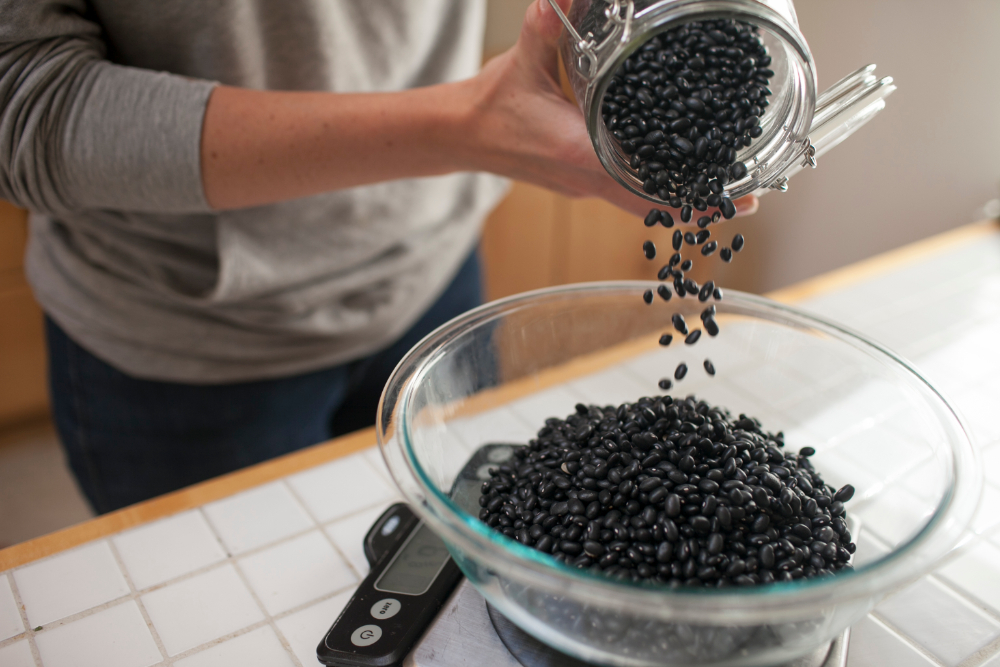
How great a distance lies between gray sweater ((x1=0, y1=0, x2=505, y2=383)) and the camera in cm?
79

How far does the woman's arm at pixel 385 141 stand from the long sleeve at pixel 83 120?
0.12 feet

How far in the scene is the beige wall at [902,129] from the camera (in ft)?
6.81

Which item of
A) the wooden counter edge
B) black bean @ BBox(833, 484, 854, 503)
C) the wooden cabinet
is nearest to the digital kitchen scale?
black bean @ BBox(833, 484, 854, 503)

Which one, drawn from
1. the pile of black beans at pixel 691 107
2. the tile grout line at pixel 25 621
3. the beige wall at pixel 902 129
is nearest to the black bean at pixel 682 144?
the pile of black beans at pixel 691 107

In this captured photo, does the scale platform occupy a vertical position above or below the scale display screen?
above

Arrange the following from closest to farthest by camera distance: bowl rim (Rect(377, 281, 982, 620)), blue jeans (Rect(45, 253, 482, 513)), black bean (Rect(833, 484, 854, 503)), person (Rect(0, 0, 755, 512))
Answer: bowl rim (Rect(377, 281, 982, 620)), black bean (Rect(833, 484, 854, 503)), person (Rect(0, 0, 755, 512)), blue jeans (Rect(45, 253, 482, 513))

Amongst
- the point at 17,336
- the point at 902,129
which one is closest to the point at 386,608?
the point at 17,336

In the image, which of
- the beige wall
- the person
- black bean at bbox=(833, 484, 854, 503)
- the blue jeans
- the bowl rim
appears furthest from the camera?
the beige wall

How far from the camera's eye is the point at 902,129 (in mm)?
2260

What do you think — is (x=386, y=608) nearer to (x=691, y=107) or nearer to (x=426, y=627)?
(x=426, y=627)

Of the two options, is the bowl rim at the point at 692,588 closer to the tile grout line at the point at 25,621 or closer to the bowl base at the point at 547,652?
the bowl base at the point at 547,652

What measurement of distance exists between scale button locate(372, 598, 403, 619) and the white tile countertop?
7 centimetres

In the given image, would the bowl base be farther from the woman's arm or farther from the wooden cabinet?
the wooden cabinet

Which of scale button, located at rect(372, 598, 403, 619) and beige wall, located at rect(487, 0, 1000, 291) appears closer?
scale button, located at rect(372, 598, 403, 619)
